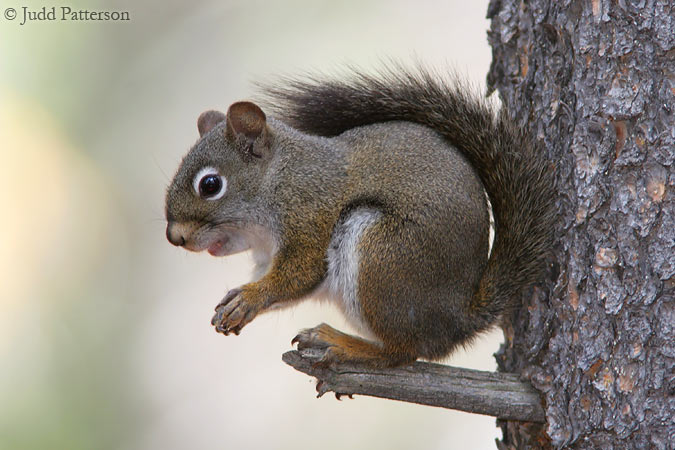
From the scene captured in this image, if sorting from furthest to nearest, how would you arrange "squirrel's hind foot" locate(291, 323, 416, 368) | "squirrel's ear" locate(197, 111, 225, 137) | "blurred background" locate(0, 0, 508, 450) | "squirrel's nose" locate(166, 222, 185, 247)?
"blurred background" locate(0, 0, 508, 450)
"squirrel's ear" locate(197, 111, 225, 137)
"squirrel's nose" locate(166, 222, 185, 247)
"squirrel's hind foot" locate(291, 323, 416, 368)

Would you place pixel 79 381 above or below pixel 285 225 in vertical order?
below

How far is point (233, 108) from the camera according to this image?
207cm

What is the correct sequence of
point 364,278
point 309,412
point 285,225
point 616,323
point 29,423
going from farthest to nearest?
1. point 309,412
2. point 29,423
3. point 285,225
4. point 364,278
5. point 616,323

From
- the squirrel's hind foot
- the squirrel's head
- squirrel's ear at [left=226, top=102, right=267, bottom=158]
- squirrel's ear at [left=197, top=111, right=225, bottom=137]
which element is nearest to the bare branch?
the squirrel's hind foot

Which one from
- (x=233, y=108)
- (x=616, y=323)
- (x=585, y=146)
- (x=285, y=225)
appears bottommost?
(x=616, y=323)

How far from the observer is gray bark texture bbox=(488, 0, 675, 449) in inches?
66.6

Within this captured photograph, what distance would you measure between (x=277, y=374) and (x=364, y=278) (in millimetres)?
2117

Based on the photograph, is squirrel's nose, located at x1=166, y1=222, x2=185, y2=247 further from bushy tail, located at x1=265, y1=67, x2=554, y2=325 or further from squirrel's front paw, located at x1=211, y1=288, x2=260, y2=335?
bushy tail, located at x1=265, y1=67, x2=554, y2=325

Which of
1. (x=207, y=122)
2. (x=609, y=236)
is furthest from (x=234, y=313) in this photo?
(x=609, y=236)

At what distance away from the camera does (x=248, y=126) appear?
6.93 feet

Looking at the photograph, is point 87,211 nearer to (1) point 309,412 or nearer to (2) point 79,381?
(2) point 79,381

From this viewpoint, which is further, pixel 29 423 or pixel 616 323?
pixel 29 423

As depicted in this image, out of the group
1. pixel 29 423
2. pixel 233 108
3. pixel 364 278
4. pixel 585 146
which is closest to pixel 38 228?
pixel 29 423

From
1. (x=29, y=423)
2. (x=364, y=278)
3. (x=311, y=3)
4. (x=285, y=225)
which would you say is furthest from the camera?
(x=311, y=3)
